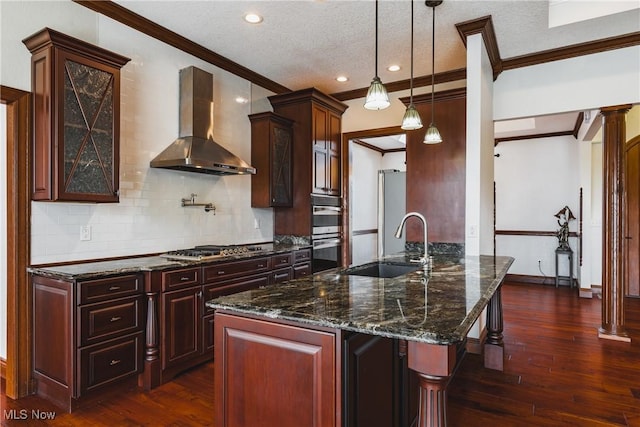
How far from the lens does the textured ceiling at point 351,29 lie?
9.96 feet

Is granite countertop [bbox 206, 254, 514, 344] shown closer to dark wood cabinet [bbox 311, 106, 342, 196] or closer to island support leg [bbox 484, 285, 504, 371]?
island support leg [bbox 484, 285, 504, 371]

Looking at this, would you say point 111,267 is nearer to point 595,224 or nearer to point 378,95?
point 378,95

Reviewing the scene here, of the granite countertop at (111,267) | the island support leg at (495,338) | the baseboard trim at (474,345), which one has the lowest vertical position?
the baseboard trim at (474,345)

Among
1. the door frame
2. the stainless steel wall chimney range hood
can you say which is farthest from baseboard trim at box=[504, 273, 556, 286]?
the door frame

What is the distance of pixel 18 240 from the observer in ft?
8.27

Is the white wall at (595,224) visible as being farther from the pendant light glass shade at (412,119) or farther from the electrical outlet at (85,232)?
the electrical outlet at (85,232)

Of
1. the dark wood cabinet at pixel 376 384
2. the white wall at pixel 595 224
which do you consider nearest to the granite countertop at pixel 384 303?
the dark wood cabinet at pixel 376 384

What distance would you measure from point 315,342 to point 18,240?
7.51 ft

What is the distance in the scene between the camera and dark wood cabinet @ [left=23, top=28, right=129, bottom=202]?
2479 millimetres

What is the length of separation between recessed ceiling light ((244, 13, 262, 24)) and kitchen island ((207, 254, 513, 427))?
2.40 m

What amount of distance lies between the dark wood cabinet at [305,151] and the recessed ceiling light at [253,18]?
1344mm

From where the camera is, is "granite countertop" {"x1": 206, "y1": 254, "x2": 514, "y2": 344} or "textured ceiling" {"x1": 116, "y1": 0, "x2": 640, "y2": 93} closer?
"granite countertop" {"x1": 206, "y1": 254, "x2": 514, "y2": 344}

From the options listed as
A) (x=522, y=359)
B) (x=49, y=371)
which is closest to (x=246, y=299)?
(x=49, y=371)

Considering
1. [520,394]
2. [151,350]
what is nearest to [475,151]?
[520,394]
